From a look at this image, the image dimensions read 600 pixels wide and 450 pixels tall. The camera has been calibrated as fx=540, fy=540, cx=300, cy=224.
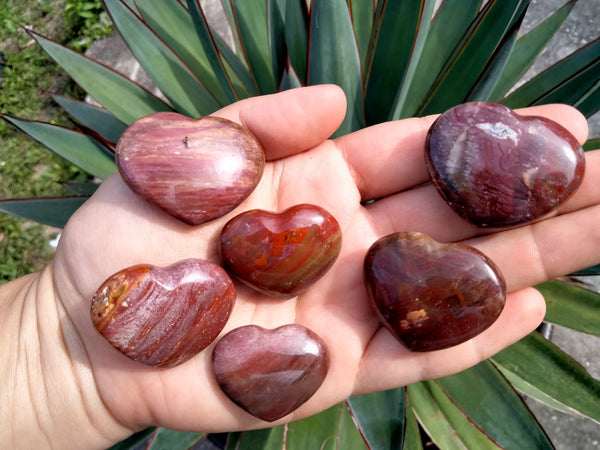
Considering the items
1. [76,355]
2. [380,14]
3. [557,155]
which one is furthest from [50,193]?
[557,155]

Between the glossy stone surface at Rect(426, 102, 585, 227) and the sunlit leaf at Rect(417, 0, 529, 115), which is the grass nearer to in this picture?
the sunlit leaf at Rect(417, 0, 529, 115)

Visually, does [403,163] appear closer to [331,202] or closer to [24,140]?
[331,202]

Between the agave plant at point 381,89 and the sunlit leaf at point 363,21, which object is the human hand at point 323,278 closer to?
the agave plant at point 381,89

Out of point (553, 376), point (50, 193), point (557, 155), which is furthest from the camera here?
point (50, 193)

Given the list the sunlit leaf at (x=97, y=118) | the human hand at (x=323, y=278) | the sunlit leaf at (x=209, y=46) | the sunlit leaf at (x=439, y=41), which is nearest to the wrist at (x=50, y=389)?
the human hand at (x=323, y=278)

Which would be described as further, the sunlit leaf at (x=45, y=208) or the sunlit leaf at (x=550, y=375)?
the sunlit leaf at (x=45, y=208)

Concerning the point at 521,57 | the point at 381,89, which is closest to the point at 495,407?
the point at 381,89

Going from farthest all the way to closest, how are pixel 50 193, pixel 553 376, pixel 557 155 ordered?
pixel 50 193 < pixel 553 376 < pixel 557 155

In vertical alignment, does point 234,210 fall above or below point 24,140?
above
